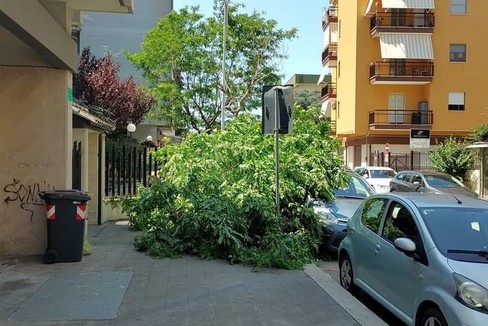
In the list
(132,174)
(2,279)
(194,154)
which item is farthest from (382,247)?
(132,174)

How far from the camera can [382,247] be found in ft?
20.2

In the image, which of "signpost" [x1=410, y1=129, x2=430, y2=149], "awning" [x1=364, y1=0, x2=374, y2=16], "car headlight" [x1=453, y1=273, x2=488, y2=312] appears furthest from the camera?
"awning" [x1=364, y1=0, x2=374, y2=16]

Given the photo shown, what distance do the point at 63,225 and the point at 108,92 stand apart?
20.3 metres

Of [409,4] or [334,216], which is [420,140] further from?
[334,216]

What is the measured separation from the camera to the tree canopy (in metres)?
30.3

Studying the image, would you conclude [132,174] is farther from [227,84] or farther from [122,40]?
[122,40]

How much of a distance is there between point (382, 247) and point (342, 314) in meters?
0.89

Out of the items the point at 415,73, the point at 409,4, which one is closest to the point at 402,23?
the point at 409,4

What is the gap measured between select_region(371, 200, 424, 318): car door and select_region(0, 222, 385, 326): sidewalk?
327mm

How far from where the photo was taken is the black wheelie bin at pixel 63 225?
26.7 ft

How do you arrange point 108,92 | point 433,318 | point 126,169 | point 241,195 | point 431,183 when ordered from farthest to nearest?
point 108,92
point 431,183
point 126,169
point 241,195
point 433,318

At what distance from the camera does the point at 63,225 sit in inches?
322

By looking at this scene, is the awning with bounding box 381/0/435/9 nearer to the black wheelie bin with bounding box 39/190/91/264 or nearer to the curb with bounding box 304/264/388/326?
the curb with bounding box 304/264/388/326

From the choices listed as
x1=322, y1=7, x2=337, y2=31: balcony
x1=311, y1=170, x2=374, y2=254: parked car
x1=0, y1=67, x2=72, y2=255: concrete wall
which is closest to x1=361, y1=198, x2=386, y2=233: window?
x1=311, y1=170, x2=374, y2=254: parked car
